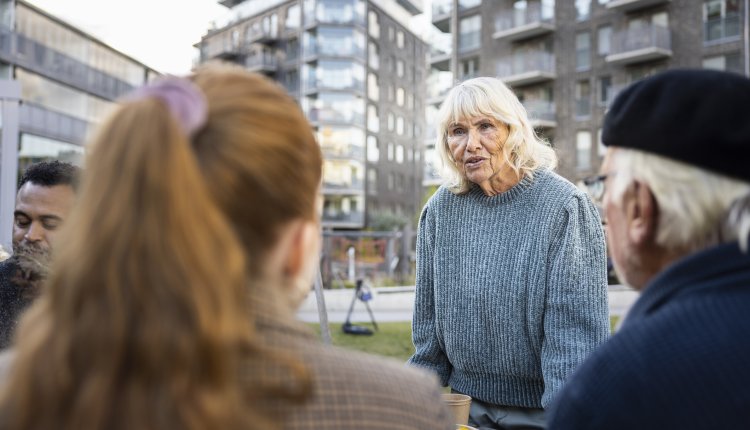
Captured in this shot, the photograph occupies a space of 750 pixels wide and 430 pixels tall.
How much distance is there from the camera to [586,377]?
128 cm

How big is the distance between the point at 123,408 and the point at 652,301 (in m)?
0.94

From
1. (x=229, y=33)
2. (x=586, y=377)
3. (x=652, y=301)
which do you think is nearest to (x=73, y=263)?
(x=586, y=377)

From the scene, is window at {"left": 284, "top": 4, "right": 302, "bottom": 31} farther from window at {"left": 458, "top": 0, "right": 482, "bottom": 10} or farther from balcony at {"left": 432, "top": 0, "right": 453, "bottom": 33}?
window at {"left": 458, "top": 0, "right": 482, "bottom": 10}

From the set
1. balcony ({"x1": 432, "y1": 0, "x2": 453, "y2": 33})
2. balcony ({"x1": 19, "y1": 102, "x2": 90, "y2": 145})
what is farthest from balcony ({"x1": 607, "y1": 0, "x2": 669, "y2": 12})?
balcony ({"x1": 19, "y1": 102, "x2": 90, "y2": 145})

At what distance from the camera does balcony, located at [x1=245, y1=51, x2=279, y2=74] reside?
59959mm

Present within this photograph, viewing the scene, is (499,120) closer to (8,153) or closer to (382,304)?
(8,153)

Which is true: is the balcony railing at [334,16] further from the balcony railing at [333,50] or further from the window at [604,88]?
the window at [604,88]

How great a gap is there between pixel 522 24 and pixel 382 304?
24675 mm

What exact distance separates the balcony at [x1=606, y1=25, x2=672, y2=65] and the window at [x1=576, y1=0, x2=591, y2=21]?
2.89 metres

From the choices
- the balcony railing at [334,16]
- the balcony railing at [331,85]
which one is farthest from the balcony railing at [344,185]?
the balcony railing at [334,16]

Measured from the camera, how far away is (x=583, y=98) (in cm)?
3550

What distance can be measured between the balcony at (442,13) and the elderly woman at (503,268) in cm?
4193

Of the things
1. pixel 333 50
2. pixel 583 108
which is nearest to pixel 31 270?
pixel 583 108

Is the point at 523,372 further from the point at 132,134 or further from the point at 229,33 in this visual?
the point at 229,33
